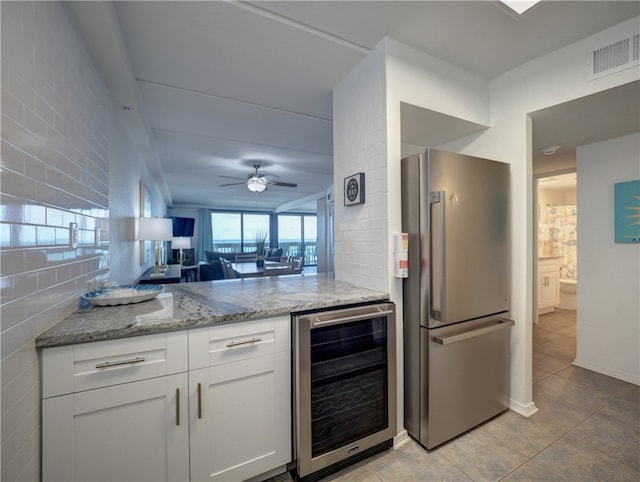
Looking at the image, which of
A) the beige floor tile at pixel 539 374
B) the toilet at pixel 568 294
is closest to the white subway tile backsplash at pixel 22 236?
the beige floor tile at pixel 539 374

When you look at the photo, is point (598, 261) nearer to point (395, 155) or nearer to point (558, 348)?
point (558, 348)

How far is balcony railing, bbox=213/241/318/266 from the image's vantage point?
1016 centimetres

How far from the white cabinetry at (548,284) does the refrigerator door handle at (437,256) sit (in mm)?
4082

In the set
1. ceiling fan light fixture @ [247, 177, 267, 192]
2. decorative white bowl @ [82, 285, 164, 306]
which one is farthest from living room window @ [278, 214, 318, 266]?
decorative white bowl @ [82, 285, 164, 306]

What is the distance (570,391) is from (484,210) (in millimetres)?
1813

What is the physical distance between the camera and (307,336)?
→ 56.1 inches

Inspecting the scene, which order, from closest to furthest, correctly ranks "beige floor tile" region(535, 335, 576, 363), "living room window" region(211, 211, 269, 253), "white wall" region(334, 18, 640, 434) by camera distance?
1. "white wall" region(334, 18, 640, 434)
2. "beige floor tile" region(535, 335, 576, 363)
3. "living room window" region(211, 211, 269, 253)

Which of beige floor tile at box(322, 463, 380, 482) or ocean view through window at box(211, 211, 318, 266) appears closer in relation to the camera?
beige floor tile at box(322, 463, 380, 482)

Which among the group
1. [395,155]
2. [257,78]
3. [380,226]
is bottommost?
[380,226]

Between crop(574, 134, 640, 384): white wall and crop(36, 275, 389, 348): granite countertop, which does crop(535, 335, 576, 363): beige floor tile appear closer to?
crop(574, 134, 640, 384): white wall

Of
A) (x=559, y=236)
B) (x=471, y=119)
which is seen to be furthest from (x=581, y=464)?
(x=559, y=236)

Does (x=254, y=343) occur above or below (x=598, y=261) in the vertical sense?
below

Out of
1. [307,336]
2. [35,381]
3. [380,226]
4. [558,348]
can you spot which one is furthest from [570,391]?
[35,381]

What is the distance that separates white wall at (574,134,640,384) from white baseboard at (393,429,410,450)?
7.42 ft
